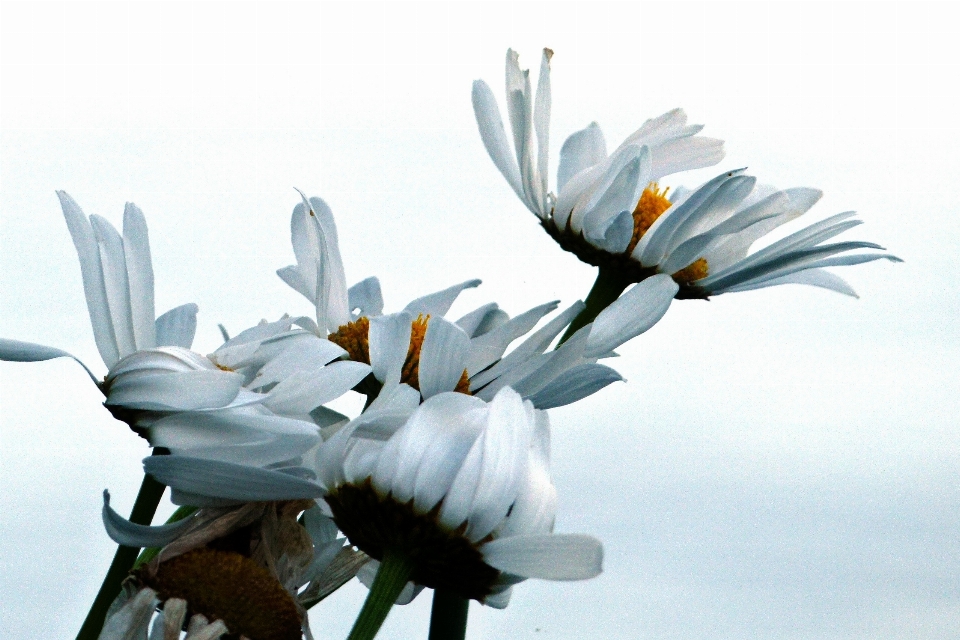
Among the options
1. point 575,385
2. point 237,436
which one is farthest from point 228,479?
point 575,385

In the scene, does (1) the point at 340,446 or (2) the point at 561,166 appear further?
(2) the point at 561,166

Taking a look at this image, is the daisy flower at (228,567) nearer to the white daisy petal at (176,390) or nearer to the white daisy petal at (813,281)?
the white daisy petal at (176,390)


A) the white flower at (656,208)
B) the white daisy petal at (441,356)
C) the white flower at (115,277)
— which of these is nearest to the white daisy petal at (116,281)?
the white flower at (115,277)

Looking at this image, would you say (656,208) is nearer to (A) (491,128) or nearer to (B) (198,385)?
(A) (491,128)

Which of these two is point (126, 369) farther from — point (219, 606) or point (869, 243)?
point (869, 243)

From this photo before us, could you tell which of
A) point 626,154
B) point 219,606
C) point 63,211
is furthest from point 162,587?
point 626,154

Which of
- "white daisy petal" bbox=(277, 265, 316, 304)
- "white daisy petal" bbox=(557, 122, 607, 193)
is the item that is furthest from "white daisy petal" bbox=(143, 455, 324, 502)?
"white daisy petal" bbox=(557, 122, 607, 193)
